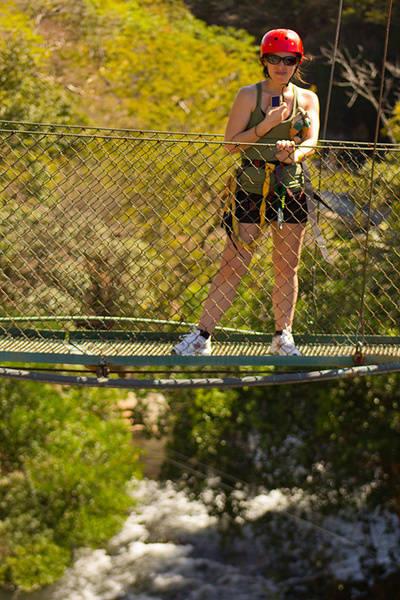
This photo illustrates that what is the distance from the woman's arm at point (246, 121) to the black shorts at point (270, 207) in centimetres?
19

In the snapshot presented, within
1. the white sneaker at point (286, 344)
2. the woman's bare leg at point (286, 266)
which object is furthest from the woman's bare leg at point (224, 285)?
the white sneaker at point (286, 344)

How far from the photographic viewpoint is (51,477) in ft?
44.5

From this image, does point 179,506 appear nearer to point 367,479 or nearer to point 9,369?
point 367,479

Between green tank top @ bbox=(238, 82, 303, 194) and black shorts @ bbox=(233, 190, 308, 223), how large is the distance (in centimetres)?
4

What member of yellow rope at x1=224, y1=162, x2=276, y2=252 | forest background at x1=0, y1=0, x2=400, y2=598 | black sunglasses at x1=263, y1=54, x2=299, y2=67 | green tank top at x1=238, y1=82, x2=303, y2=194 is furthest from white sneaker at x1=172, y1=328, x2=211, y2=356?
forest background at x1=0, y1=0, x2=400, y2=598

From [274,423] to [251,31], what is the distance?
12.3m

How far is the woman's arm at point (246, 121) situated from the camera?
427 cm

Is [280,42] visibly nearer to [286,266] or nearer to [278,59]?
[278,59]

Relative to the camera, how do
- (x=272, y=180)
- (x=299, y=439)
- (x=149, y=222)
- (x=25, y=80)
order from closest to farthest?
(x=272, y=180)
(x=149, y=222)
(x=299, y=439)
(x=25, y=80)

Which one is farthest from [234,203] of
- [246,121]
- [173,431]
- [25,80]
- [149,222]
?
[25,80]

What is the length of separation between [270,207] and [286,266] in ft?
0.78

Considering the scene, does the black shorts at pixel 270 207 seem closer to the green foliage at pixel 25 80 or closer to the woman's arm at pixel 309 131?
the woman's arm at pixel 309 131

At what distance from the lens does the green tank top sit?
4316mm

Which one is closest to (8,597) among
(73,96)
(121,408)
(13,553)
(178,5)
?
(13,553)
